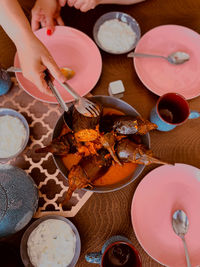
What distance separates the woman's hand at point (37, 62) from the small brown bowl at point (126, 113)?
0.50ft

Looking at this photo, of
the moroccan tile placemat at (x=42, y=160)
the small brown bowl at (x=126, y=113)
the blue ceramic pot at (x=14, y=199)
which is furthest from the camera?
the moroccan tile placemat at (x=42, y=160)

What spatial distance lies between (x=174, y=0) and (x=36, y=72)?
84 cm

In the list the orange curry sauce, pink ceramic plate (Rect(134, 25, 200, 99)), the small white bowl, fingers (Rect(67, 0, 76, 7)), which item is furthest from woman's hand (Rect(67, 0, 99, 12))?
the small white bowl

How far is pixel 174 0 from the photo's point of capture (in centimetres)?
115

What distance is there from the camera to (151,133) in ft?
3.07

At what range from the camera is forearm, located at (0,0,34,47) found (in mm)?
807

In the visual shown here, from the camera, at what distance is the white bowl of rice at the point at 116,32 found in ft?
3.35

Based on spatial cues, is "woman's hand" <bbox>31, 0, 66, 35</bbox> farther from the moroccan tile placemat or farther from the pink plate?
the pink plate

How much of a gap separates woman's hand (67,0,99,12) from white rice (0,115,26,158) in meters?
0.60

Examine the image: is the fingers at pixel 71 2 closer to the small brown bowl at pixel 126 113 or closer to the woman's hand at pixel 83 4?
the woman's hand at pixel 83 4

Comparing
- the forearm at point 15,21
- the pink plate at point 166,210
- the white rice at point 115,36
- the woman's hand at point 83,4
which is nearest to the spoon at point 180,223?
the pink plate at point 166,210

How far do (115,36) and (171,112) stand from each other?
44 cm

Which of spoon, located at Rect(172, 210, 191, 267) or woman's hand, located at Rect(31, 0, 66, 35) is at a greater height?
woman's hand, located at Rect(31, 0, 66, 35)

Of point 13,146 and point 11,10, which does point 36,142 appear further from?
point 11,10
